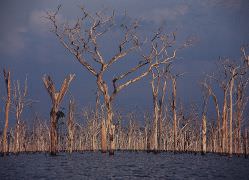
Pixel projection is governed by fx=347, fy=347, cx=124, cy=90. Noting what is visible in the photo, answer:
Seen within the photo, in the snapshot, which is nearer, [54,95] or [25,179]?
[25,179]

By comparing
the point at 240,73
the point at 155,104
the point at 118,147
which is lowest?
the point at 118,147

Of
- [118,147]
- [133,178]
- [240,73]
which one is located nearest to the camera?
[133,178]

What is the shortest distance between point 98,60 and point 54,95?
570cm

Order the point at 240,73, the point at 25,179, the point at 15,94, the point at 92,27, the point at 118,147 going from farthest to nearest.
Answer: the point at 118,147 < the point at 15,94 < the point at 240,73 < the point at 92,27 < the point at 25,179

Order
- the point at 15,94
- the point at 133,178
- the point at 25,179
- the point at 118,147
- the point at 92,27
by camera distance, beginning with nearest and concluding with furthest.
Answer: the point at 25,179 < the point at 133,178 < the point at 92,27 < the point at 15,94 < the point at 118,147

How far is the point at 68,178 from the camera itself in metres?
15.1

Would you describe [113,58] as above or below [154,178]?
above

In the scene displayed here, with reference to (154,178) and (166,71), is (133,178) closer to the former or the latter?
(154,178)

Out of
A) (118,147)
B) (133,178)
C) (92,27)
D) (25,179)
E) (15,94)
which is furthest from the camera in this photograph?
(118,147)

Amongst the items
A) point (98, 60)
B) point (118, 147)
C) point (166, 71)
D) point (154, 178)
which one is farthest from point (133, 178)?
→ point (118, 147)

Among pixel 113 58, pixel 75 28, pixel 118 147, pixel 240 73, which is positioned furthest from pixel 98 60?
pixel 118 147

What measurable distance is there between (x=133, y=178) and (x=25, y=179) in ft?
14.8

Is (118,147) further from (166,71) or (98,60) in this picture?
(98,60)

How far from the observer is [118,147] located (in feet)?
298
